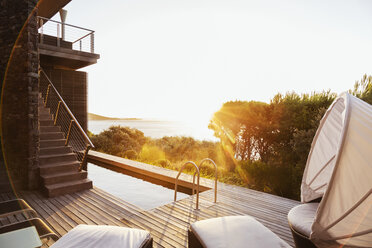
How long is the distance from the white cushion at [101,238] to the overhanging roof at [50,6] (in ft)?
45.0

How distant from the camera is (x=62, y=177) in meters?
5.46

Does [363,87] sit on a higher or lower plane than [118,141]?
higher

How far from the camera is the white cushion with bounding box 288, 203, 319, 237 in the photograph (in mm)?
2393

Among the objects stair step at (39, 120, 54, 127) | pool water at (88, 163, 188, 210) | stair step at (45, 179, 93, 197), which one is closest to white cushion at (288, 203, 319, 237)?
pool water at (88, 163, 188, 210)

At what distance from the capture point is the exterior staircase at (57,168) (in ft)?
17.2

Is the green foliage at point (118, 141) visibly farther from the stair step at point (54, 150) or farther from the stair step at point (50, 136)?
the stair step at point (54, 150)

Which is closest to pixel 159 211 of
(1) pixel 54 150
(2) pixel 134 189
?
(2) pixel 134 189

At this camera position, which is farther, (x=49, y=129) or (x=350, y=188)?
(x=49, y=129)

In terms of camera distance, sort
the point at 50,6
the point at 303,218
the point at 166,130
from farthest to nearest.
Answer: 1. the point at 166,130
2. the point at 50,6
3. the point at 303,218

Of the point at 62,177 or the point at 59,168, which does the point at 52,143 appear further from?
the point at 62,177

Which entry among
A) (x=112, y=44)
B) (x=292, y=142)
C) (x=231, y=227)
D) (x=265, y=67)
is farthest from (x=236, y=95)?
(x=231, y=227)

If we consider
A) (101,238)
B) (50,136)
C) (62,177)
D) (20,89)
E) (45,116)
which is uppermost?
(20,89)

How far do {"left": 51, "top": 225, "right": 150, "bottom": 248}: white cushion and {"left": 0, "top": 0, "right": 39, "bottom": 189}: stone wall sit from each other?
4.09 metres

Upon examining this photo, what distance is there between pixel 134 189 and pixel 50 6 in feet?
40.7
